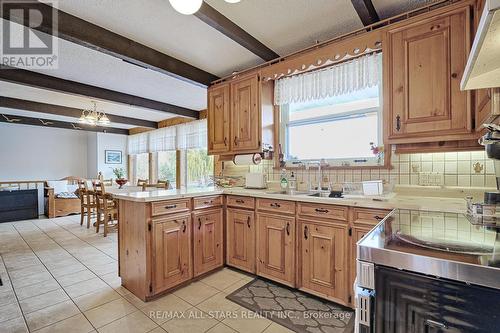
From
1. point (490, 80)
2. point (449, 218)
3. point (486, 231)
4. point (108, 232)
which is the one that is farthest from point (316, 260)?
point (108, 232)

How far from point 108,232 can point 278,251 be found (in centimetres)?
362

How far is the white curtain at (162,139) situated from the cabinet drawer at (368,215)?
5011 millimetres

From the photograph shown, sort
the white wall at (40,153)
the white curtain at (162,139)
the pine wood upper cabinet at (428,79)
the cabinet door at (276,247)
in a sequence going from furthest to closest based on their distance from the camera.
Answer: the white wall at (40,153), the white curtain at (162,139), the cabinet door at (276,247), the pine wood upper cabinet at (428,79)

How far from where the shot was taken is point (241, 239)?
2.62 m

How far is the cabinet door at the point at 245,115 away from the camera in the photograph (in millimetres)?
2814

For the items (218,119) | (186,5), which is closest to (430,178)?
(186,5)

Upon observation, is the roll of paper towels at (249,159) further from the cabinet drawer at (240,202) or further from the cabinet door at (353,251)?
the cabinet door at (353,251)

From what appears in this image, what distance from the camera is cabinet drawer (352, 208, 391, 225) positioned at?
1.74 metres

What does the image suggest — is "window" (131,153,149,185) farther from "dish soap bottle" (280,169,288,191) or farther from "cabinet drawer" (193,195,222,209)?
"dish soap bottle" (280,169,288,191)

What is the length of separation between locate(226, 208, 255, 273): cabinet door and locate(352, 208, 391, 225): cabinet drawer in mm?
1045

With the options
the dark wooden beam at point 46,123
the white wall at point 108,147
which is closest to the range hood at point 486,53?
the dark wooden beam at point 46,123

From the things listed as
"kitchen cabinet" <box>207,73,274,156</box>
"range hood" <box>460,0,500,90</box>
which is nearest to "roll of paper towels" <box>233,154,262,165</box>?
"kitchen cabinet" <box>207,73,274,156</box>

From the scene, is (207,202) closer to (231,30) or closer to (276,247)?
(276,247)

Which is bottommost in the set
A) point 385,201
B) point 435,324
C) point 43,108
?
point 435,324
